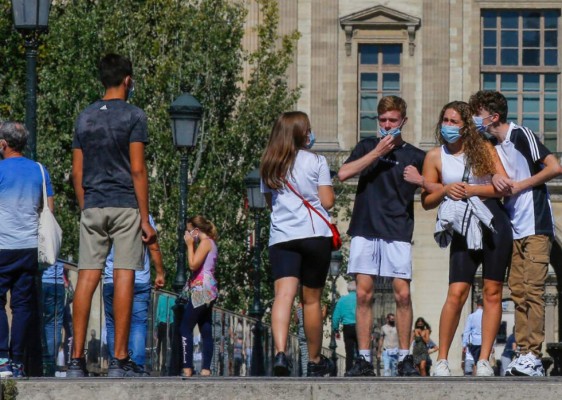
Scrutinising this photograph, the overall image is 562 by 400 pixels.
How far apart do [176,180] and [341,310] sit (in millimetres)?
9813

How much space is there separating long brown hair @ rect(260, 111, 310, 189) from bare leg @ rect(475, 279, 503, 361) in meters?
1.54

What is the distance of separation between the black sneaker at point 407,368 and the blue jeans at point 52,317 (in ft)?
10.2

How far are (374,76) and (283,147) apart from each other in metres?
36.1

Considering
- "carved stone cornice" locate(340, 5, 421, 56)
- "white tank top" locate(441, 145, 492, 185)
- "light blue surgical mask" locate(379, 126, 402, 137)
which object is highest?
"carved stone cornice" locate(340, 5, 421, 56)

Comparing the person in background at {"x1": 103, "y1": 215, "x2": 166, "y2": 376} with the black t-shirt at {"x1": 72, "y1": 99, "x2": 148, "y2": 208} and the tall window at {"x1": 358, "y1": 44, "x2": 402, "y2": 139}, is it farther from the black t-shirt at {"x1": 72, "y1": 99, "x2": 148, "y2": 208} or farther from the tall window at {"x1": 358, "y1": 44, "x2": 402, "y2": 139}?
the tall window at {"x1": 358, "y1": 44, "x2": 402, "y2": 139}

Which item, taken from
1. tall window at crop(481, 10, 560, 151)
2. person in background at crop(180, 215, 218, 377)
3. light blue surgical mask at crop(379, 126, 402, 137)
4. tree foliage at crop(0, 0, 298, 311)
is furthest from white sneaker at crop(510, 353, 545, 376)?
tall window at crop(481, 10, 560, 151)

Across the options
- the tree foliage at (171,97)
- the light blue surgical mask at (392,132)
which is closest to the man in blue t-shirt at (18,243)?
the light blue surgical mask at (392,132)

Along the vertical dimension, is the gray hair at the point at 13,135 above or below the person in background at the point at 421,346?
above

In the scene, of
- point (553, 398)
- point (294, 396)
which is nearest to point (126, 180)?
point (294, 396)

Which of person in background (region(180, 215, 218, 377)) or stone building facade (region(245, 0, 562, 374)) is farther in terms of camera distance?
stone building facade (region(245, 0, 562, 374))

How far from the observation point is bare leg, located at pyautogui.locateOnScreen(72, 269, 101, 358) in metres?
13.5

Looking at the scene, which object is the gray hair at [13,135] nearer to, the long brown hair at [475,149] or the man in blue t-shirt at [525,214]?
the long brown hair at [475,149]

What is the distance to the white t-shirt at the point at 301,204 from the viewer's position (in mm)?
13875

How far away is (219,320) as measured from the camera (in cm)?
2425
